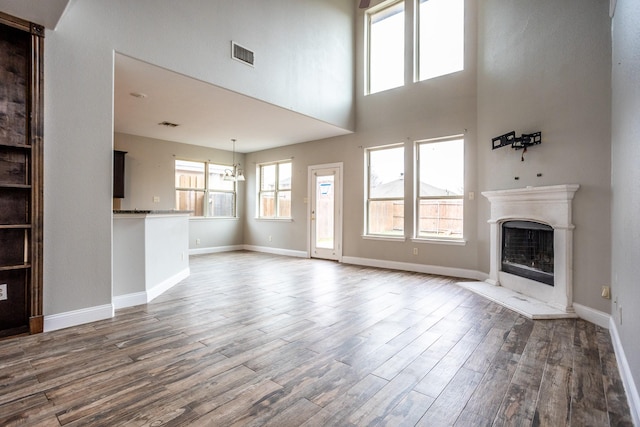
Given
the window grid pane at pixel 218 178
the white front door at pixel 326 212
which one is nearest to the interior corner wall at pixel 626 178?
the white front door at pixel 326 212

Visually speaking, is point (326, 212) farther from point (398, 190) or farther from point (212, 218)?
point (212, 218)

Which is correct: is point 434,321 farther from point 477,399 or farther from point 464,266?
point 464,266

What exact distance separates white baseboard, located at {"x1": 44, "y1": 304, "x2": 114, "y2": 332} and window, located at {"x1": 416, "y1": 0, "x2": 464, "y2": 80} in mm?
5794

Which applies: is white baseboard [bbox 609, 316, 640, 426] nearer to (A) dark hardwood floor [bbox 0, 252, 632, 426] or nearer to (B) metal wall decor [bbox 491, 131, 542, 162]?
(A) dark hardwood floor [bbox 0, 252, 632, 426]

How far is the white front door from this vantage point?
22.6 ft

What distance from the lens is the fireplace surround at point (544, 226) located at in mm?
3432

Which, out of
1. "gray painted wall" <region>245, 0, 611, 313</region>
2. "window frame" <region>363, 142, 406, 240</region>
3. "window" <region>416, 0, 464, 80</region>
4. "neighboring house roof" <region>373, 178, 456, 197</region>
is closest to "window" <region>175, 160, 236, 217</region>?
"gray painted wall" <region>245, 0, 611, 313</region>

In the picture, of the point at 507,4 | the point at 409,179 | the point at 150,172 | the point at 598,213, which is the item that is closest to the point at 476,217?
the point at 409,179

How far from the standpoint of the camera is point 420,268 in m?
5.70

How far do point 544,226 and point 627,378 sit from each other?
7.06ft

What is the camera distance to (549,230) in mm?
3738

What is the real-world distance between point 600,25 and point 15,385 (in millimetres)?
5605

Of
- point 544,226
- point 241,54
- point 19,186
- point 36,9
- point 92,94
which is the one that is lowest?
point 544,226

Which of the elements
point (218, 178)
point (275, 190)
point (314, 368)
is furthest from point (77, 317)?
point (218, 178)
